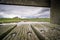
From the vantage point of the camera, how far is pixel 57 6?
400 cm

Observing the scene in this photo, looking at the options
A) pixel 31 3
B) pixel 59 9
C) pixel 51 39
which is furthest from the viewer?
pixel 31 3

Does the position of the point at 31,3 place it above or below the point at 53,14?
above

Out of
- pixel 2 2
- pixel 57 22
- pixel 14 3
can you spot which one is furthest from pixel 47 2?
pixel 2 2

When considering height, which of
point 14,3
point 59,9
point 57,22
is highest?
point 14,3

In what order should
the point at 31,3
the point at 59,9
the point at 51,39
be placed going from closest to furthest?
the point at 51,39 < the point at 59,9 < the point at 31,3

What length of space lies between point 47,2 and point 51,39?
3.19m

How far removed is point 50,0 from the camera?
436 centimetres

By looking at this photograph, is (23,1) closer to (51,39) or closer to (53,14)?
(53,14)

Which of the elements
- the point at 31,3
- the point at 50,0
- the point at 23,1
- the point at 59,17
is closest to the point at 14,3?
the point at 23,1

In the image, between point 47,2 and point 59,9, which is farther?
point 47,2

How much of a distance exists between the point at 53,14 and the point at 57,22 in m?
0.33

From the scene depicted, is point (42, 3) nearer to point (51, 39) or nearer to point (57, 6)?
point (57, 6)

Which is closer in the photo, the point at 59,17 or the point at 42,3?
the point at 59,17

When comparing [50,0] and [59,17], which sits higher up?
[50,0]
